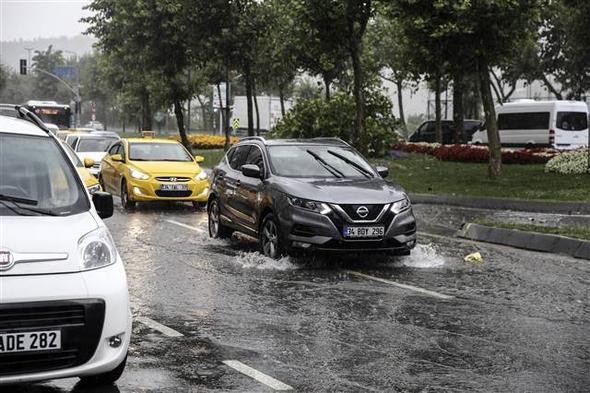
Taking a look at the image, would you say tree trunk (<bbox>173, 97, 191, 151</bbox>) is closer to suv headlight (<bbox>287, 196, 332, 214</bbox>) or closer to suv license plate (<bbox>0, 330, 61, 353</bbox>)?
suv headlight (<bbox>287, 196, 332, 214</bbox>)

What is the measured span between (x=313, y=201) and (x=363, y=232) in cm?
70

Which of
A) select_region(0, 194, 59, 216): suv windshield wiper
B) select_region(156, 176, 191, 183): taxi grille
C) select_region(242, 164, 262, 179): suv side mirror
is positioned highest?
select_region(0, 194, 59, 216): suv windshield wiper

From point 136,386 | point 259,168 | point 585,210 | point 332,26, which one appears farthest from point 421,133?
point 136,386

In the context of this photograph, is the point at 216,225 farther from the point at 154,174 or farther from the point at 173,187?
the point at 154,174

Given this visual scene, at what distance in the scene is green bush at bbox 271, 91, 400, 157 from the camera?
29.9 m

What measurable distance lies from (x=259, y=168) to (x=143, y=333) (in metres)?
4.78

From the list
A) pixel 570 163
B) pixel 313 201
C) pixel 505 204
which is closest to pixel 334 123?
pixel 570 163

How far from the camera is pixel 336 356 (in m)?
6.12

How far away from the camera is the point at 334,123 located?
98.3 feet

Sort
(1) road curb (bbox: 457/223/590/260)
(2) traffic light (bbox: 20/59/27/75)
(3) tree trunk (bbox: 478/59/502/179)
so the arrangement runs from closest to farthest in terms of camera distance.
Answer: (1) road curb (bbox: 457/223/590/260), (3) tree trunk (bbox: 478/59/502/179), (2) traffic light (bbox: 20/59/27/75)

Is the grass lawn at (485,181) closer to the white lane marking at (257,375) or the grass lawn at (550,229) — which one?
the grass lawn at (550,229)

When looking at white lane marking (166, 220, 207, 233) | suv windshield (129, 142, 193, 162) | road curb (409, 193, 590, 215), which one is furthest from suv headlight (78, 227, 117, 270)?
suv windshield (129, 142, 193, 162)

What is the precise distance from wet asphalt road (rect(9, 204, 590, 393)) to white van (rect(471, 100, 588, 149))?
23.9 metres

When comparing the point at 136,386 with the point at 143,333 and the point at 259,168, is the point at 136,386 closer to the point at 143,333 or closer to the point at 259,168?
the point at 143,333
